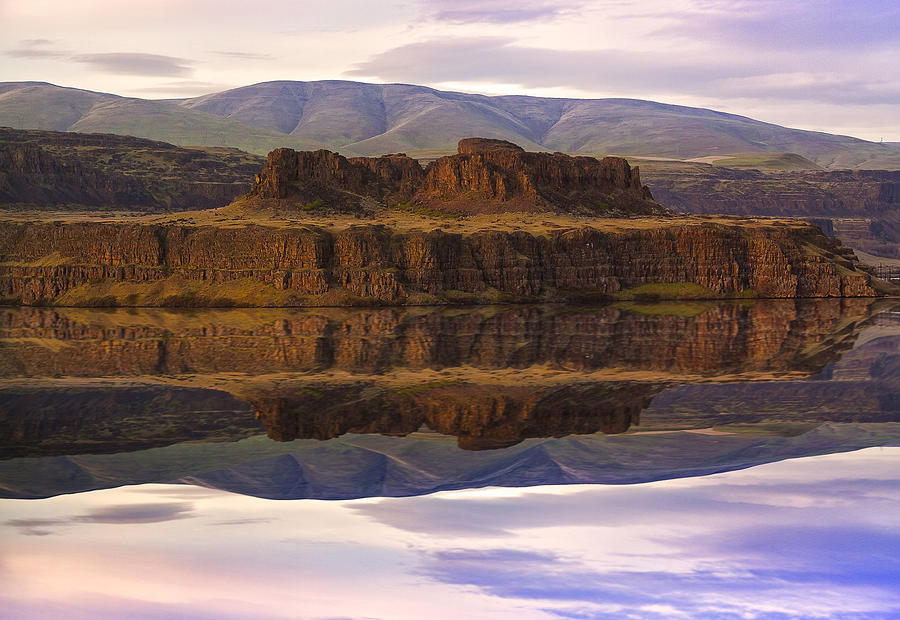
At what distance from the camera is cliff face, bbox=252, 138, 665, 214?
575 ft

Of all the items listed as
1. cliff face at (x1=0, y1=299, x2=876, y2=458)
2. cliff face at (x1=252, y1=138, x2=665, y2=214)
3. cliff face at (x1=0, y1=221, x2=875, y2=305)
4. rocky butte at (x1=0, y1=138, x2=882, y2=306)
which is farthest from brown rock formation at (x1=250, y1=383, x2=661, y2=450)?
cliff face at (x1=252, y1=138, x2=665, y2=214)

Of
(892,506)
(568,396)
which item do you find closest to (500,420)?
(568,396)

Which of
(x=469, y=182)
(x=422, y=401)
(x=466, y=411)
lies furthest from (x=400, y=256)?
(x=466, y=411)

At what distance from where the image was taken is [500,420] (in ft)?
173

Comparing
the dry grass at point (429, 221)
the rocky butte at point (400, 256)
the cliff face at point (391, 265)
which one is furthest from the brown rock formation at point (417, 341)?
the dry grass at point (429, 221)

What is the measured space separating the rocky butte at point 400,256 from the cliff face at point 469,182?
27.6 inches

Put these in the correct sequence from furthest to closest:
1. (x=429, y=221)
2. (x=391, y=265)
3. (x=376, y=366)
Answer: (x=429, y=221) < (x=391, y=265) < (x=376, y=366)

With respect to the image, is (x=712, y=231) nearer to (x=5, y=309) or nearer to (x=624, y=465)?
(x=5, y=309)

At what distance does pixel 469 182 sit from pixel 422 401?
415 feet

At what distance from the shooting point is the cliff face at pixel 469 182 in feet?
575

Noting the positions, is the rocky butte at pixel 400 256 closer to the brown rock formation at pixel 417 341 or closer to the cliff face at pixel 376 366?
the brown rock formation at pixel 417 341

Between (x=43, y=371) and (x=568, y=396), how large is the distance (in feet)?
110

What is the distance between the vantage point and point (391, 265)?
5359 inches

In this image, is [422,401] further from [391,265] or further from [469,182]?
[469,182]
